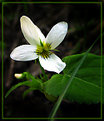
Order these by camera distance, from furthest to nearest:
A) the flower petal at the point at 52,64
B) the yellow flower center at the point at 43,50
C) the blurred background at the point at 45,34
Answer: the blurred background at the point at 45,34 < the yellow flower center at the point at 43,50 < the flower petal at the point at 52,64

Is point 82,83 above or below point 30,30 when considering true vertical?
below

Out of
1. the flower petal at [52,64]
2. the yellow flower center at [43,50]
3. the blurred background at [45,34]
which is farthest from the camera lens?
the blurred background at [45,34]

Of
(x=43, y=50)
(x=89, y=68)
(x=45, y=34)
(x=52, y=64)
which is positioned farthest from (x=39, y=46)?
(x=45, y=34)

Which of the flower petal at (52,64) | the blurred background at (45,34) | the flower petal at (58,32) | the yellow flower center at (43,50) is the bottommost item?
the blurred background at (45,34)

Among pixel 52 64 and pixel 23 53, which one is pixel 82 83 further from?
pixel 23 53

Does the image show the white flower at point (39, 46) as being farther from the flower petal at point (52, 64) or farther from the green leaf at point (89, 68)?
the green leaf at point (89, 68)

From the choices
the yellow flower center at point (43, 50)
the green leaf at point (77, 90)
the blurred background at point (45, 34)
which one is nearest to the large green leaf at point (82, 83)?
the green leaf at point (77, 90)

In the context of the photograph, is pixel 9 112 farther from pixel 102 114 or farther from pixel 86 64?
pixel 86 64
